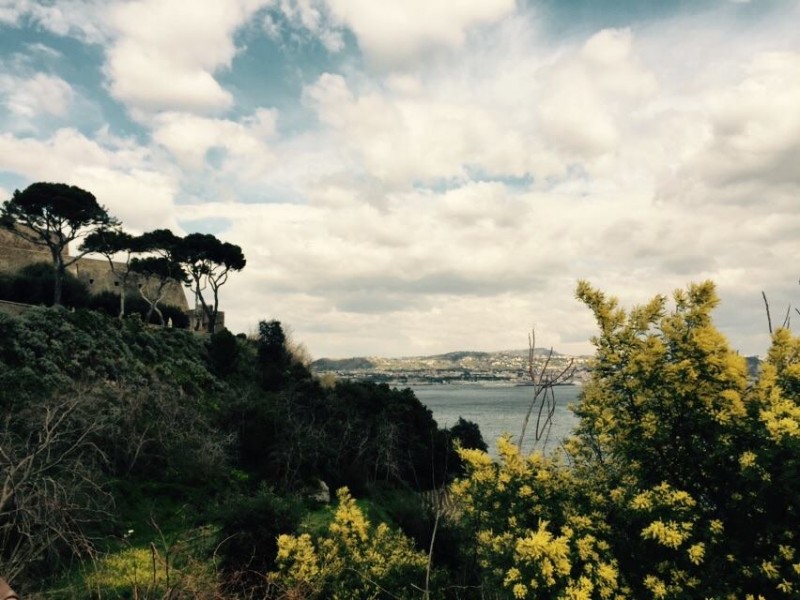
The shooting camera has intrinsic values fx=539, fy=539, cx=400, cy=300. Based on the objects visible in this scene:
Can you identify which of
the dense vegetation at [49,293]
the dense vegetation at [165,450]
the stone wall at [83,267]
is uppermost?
the stone wall at [83,267]

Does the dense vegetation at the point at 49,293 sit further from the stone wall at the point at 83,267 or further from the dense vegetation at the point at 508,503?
the dense vegetation at the point at 508,503

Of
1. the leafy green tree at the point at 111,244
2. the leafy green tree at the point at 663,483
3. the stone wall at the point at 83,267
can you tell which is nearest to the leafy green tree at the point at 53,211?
the leafy green tree at the point at 111,244

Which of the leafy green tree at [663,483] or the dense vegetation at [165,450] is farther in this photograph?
the dense vegetation at [165,450]

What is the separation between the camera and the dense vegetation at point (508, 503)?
8.25m

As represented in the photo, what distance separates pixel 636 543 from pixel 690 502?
183 centimetres

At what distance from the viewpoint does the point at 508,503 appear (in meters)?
10.1

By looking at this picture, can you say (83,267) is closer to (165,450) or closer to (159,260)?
(159,260)

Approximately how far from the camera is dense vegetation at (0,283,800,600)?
325 inches

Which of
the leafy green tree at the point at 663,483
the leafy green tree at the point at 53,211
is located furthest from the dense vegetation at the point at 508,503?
the leafy green tree at the point at 53,211

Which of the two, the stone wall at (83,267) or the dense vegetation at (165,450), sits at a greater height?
the stone wall at (83,267)

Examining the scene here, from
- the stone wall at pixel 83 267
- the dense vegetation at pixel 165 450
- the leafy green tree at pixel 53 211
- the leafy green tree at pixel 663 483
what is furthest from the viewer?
the stone wall at pixel 83 267

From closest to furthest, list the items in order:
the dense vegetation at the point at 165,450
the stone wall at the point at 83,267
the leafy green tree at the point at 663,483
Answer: the leafy green tree at the point at 663,483 → the dense vegetation at the point at 165,450 → the stone wall at the point at 83,267

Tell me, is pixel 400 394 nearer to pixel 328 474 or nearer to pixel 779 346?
pixel 328 474

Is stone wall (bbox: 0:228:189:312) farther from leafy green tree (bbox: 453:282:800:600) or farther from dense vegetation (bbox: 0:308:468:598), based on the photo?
leafy green tree (bbox: 453:282:800:600)
